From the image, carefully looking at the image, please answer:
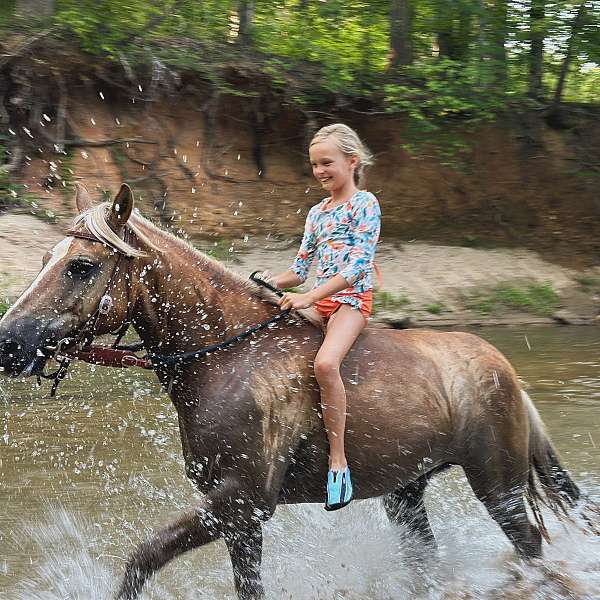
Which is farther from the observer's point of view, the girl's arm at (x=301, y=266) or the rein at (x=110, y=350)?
the girl's arm at (x=301, y=266)

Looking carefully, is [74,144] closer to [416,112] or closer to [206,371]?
[416,112]

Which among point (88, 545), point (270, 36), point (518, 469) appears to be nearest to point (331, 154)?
point (518, 469)

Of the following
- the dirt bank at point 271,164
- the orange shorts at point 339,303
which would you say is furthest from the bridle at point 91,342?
the dirt bank at point 271,164

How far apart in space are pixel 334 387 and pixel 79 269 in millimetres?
1261

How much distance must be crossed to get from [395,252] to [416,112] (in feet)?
9.46

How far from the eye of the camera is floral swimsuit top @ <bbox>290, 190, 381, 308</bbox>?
14.5ft

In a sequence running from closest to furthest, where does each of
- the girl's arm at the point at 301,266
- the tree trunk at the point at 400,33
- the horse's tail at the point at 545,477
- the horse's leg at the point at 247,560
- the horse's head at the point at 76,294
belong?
1. the horse's head at the point at 76,294
2. the horse's leg at the point at 247,560
3. the girl's arm at the point at 301,266
4. the horse's tail at the point at 545,477
5. the tree trunk at the point at 400,33

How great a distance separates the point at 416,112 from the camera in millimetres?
18016

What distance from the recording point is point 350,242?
447cm

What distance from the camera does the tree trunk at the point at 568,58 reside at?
722 inches

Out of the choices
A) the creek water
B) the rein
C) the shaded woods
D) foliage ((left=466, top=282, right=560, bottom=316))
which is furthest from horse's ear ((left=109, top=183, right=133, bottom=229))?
foliage ((left=466, top=282, right=560, bottom=316))

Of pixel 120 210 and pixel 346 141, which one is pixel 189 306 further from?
pixel 346 141

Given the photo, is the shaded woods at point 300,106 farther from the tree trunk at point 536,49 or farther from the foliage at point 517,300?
the foliage at point 517,300

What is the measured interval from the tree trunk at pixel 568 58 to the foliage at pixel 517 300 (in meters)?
5.14
